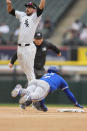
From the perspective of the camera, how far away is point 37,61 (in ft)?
38.0

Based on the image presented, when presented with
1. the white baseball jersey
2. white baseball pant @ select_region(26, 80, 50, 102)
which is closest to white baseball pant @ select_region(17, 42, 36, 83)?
the white baseball jersey

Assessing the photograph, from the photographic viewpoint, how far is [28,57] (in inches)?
435

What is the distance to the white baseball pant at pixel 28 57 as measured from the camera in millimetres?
10984

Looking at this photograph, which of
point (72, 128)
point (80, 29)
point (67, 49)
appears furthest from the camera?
point (80, 29)

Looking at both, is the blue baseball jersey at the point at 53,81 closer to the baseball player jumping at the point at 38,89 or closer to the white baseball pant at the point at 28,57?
the baseball player jumping at the point at 38,89

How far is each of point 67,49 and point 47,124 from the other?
12050 millimetres

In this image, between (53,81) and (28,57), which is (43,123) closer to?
(53,81)

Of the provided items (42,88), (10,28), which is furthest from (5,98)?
(42,88)

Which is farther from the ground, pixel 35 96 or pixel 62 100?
pixel 35 96

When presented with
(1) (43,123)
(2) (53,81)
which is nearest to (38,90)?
(2) (53,81)

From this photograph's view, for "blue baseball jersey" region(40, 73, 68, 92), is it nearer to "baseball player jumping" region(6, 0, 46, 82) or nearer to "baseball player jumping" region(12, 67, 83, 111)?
"baseball player jumping" region(12, 67, 83, 111)

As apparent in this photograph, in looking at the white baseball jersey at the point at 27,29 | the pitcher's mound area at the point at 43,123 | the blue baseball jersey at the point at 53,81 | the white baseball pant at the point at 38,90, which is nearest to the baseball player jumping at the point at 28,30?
the white baseball jersey at the point at 27,29

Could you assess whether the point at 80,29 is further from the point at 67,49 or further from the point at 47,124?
the point at 47,124

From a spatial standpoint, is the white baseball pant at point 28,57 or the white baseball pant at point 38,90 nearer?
the white baseball pant at point 38,90
